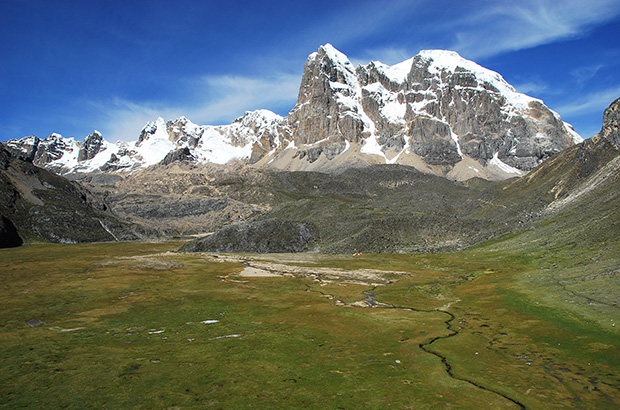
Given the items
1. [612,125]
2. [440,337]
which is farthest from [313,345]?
[612,125]

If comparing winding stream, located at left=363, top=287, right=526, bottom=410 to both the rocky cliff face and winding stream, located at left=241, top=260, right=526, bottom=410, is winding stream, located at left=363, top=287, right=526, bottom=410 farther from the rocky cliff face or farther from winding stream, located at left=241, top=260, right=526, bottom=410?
the rocky cliff face

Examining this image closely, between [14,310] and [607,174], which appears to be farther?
[607,174]

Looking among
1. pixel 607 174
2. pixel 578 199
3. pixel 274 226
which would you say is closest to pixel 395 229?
pixel 274 226

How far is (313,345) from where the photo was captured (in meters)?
31.5

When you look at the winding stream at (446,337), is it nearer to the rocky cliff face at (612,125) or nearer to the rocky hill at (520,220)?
the rocky hill at (520,220)

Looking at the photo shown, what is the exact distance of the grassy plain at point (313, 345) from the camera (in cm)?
2128

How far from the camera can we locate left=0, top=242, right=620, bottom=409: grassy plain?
21.3 m

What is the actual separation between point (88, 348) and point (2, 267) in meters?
75.1

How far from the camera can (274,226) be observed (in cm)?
16062

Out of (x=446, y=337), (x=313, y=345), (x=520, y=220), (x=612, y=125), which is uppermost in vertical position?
(x=612, y=125)

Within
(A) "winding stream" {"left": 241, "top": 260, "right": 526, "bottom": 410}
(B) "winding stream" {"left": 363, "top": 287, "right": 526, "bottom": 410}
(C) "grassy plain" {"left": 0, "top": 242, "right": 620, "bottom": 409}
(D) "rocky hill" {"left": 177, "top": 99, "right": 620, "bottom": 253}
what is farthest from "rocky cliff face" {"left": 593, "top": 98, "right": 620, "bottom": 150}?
(B) "winding stream" {"left": 363, "top": 287, "right": 526, "bottom": 410}

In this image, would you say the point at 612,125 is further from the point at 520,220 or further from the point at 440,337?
the point at 440,337

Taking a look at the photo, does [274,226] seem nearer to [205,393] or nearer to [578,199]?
[578,199]

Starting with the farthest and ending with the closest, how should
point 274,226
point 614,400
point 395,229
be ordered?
point 274,226, point 395,229, point 614,400
